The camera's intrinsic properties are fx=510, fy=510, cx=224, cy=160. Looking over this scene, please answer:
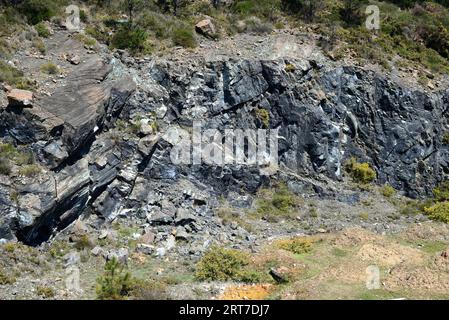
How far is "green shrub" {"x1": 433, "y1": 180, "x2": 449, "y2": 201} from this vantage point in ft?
94.8

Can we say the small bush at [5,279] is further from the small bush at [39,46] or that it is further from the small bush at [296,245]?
the small bush at [39,46]

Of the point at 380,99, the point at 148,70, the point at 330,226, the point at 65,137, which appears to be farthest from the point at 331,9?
the point at 65,137

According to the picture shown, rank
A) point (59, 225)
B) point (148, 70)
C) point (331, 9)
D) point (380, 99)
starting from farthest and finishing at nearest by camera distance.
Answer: point (331, 9), point (380, 99), point (148, 70), point (59, 225)

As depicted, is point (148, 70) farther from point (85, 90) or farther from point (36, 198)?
point (36, 198)

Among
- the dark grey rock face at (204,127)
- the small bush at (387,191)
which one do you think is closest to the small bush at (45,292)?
the dark grey rock face at (204,127)

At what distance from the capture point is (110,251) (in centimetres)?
2020

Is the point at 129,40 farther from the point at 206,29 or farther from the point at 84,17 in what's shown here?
the point at 206,29

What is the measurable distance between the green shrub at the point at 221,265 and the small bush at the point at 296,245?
234 cm

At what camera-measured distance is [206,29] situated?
30141 mm

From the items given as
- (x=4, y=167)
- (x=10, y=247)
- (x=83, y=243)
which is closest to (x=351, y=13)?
(x=83, y=243)

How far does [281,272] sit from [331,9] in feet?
74.2

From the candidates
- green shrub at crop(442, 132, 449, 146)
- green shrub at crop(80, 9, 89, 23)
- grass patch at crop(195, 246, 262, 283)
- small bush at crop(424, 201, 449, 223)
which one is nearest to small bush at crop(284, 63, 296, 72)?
green shrub at crop(442, 132, 449, 146)

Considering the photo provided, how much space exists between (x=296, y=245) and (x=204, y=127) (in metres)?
8.28

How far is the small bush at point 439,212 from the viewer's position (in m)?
26.2
